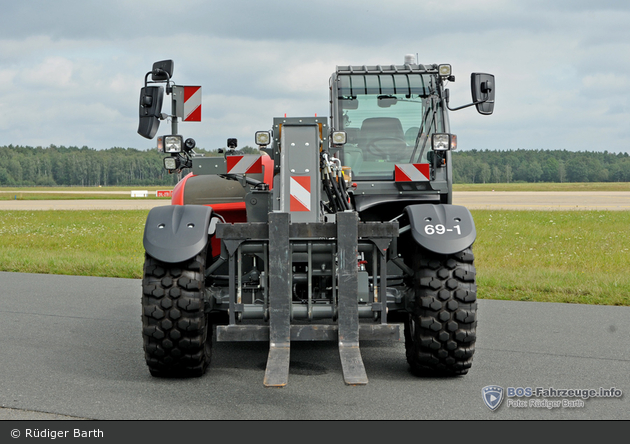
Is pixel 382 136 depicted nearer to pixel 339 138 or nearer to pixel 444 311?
pixel 339 138

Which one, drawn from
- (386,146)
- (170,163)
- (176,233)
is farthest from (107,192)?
(176,233)

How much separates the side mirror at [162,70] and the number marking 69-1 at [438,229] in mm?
2717

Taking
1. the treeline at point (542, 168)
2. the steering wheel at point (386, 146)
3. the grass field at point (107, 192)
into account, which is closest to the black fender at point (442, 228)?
the steering wheel at point (386, 146)

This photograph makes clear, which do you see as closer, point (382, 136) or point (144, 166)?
point (382, 136)

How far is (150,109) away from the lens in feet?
18.9

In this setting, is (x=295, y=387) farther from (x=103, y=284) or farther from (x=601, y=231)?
(x=601, y=231)

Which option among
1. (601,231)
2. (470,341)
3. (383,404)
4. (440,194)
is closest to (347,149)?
(440,194)

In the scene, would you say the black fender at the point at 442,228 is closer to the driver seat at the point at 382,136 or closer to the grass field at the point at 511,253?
the driver seat at the point at 382,136

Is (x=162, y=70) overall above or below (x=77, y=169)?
below

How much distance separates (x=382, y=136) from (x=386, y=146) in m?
0.12

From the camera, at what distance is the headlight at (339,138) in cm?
531

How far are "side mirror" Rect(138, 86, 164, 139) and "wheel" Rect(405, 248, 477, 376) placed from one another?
2451 mm

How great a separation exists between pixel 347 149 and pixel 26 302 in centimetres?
465

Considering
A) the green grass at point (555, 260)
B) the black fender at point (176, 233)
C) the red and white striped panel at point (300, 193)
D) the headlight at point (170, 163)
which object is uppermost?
the headlight at point (170, 163)
